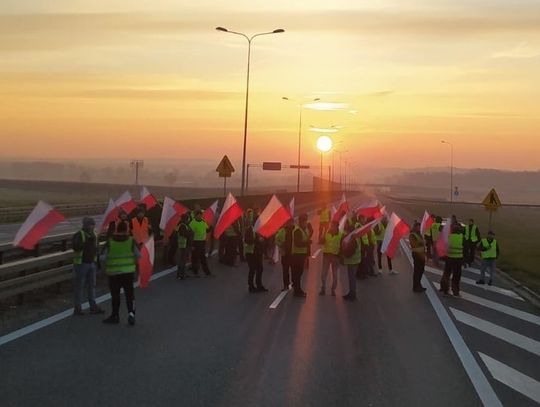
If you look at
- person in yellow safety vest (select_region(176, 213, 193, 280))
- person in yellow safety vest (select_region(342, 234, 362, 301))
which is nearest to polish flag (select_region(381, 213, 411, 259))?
person in yellow safety vest (select_region(342, 234, 362, 301))

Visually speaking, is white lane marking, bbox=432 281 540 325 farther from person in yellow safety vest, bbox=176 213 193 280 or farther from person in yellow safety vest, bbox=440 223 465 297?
person in yellow safety vest, bbox=176 213 193 280

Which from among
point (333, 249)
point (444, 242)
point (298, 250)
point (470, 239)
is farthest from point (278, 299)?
point (470, 239)

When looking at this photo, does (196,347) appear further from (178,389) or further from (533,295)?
(533,295)

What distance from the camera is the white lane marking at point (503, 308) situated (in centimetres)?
1315

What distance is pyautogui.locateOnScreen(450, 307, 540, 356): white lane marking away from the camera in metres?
10.5

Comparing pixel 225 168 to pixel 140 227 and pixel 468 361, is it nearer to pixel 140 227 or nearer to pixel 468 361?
pixel 140 227

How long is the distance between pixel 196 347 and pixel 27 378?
246 centimetres

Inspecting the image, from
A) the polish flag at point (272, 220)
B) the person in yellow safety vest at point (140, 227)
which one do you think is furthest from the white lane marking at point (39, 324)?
the polish flag at point (272, 220)

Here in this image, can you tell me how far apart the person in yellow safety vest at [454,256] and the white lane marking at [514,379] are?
19.6 ft

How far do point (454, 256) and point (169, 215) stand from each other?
24.0 feet

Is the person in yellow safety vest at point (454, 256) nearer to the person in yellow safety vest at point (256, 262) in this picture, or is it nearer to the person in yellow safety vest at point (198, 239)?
the person in yellow safety vest at point (256, 262)

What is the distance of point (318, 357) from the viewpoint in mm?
9211

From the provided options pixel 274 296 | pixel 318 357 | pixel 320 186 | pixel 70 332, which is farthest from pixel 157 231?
pixel 320 186

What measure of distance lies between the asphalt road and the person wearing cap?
1.34 ft
